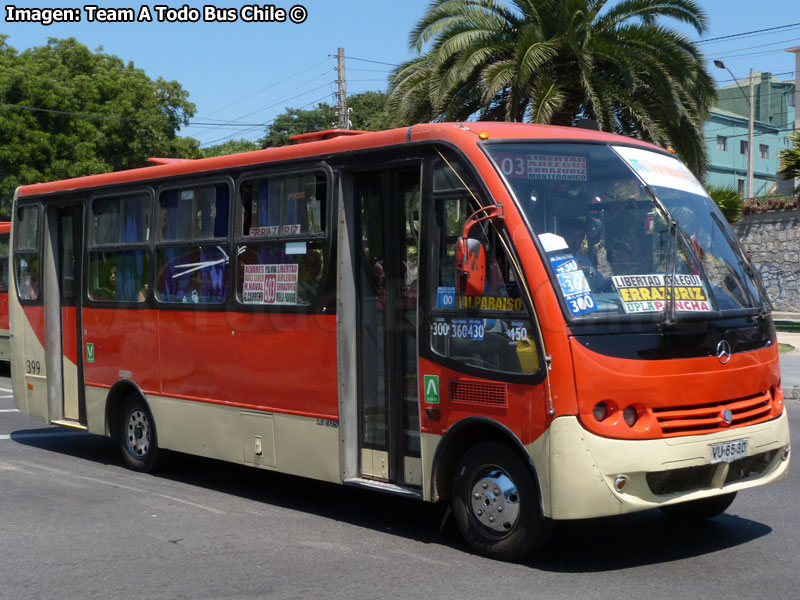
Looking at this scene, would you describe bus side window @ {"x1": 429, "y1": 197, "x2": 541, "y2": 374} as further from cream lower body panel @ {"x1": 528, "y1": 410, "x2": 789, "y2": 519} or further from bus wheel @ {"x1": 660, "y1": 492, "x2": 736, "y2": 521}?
bus wheel @ {"x1": 660, "y1": 492, "x2": 736, "y2": 521}

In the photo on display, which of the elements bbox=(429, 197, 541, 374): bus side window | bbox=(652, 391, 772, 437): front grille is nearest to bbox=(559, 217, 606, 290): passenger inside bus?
bbox=(429, 197, 541, 374): bus side window

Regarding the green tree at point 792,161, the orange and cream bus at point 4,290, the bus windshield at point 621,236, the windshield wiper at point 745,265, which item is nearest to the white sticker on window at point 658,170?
the bus windshield at point 621,236

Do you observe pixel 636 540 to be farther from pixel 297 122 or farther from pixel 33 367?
pixel 297 122

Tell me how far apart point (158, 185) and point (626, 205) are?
501 centimetres

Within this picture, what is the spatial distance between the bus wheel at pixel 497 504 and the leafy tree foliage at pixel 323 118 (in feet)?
180

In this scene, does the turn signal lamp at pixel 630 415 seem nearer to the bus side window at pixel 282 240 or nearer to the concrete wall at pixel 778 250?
the bus side window at pixel 282 240

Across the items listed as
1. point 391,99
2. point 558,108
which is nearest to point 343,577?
point 558,108

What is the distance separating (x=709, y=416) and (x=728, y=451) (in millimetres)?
251

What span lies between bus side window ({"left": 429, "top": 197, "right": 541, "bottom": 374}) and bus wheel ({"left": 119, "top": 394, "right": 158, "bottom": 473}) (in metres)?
4.22

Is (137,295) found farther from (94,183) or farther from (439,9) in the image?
(439,9)

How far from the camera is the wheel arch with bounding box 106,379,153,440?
10445 mm

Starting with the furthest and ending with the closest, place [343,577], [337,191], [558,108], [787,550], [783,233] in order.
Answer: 1. [783,233]
2. [558,108]
3. [337,191]
4. [787,550]
5. [343,577]

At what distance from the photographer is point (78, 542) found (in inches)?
291

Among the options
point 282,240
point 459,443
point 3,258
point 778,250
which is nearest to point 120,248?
point 282,240
